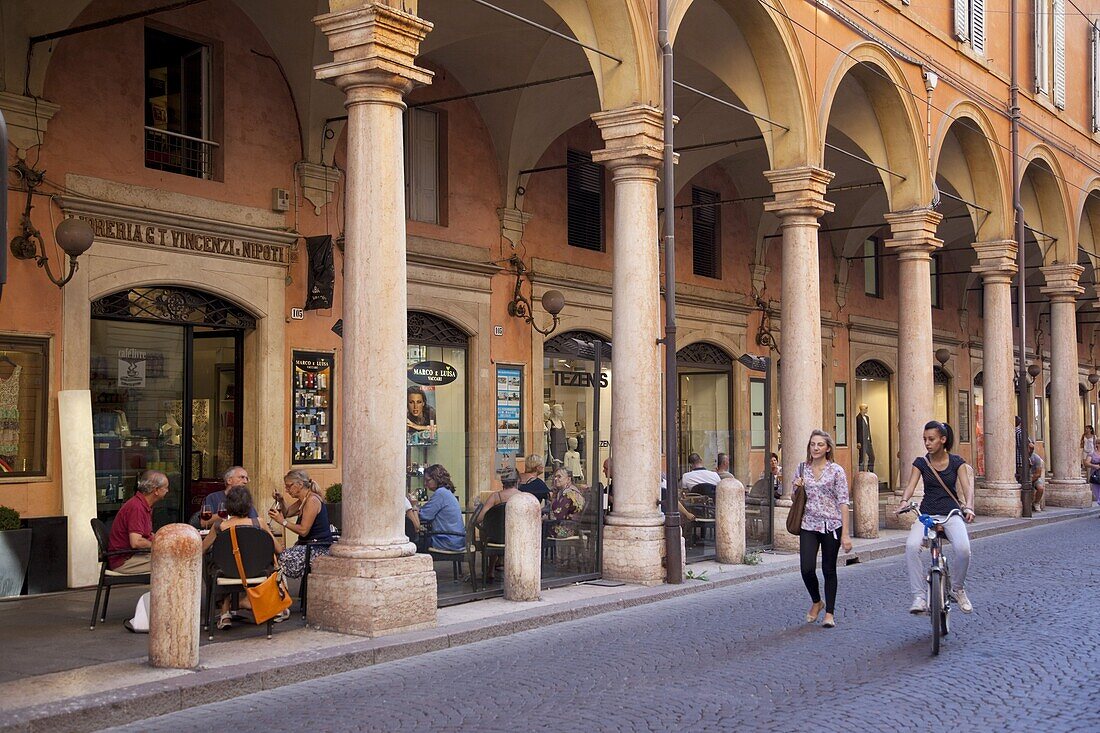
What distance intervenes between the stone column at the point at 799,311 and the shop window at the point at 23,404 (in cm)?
858

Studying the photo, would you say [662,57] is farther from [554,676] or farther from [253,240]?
[554,676]

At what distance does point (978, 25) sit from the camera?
22047 mm

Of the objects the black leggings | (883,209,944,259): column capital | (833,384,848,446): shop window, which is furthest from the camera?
(833,384,848,446): shop window

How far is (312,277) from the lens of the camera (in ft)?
47.6

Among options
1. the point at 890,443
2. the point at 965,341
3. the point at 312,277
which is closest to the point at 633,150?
the point at 312,277

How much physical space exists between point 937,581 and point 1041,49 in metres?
19.7

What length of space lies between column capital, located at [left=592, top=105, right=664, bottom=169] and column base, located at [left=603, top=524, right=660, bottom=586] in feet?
12.2

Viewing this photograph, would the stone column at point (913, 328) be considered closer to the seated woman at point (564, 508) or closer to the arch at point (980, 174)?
the arch at point (980, 174)

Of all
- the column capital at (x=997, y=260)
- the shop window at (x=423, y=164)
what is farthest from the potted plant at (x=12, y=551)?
the column capital at (x=997, y=260)

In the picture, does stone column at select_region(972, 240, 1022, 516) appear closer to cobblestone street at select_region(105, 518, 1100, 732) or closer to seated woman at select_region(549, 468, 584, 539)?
cobblestone street at select_region(105, 518, 1100, 732)

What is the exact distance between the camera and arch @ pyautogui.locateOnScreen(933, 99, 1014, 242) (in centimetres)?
2194

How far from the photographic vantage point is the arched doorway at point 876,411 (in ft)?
91.4

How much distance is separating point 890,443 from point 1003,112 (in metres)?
8.82

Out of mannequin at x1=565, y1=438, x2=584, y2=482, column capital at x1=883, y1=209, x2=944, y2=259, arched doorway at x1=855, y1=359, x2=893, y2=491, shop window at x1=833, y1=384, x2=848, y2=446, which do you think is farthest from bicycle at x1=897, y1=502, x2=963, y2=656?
arched doorway at x1=855, y1=359, x2=893, y2=491
